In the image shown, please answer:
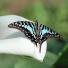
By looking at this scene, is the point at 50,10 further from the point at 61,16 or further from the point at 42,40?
the point at 42,40

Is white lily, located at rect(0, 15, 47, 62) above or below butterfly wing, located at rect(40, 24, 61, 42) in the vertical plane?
below

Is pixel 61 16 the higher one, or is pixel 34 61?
pixel 61 16

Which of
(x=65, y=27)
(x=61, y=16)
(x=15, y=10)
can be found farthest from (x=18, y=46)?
(x=15, y=10)

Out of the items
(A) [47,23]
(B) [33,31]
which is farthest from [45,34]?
(A) [47,23]

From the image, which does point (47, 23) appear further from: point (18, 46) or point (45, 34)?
point (18, 46)

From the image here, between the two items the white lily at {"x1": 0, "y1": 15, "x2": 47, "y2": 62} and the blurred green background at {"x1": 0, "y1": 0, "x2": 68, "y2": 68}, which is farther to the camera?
the blurred green background at {"x1": 0, "y1": 0, "x2": 68, "y2": 68}

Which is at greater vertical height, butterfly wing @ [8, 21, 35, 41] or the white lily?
butterfly wing @ [8, 21, 35, 41]
